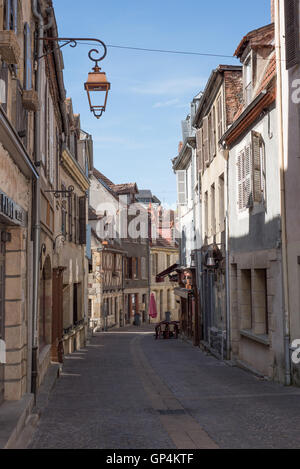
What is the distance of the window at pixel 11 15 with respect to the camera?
7.14 meters

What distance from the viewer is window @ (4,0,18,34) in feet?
23.4

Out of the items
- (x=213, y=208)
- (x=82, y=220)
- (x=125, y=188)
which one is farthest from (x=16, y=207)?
(x=125, y=188)

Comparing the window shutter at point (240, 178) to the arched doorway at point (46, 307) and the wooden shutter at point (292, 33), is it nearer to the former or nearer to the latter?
the wooden shutter at point (292, 33)

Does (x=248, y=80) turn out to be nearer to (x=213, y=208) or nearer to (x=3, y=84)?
(x=213, y=208)

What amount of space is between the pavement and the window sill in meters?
0.82

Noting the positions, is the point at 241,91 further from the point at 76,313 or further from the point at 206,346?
the point at 76,313

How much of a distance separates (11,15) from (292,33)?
5.99 meters

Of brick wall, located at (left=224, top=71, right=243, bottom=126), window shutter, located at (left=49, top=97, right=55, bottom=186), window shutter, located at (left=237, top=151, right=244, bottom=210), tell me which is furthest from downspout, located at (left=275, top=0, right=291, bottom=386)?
window shutter, located at (left=49, top=97, right=55, bottom=186)

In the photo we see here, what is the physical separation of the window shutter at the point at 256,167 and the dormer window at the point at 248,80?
185cm

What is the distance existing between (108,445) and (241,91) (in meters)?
12.2

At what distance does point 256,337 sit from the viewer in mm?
13727

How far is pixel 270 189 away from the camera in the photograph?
41.5ft

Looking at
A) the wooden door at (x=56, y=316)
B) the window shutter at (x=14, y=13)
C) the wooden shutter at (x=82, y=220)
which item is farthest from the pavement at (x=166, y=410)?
the wooden shutter at (x=82, y=220)
